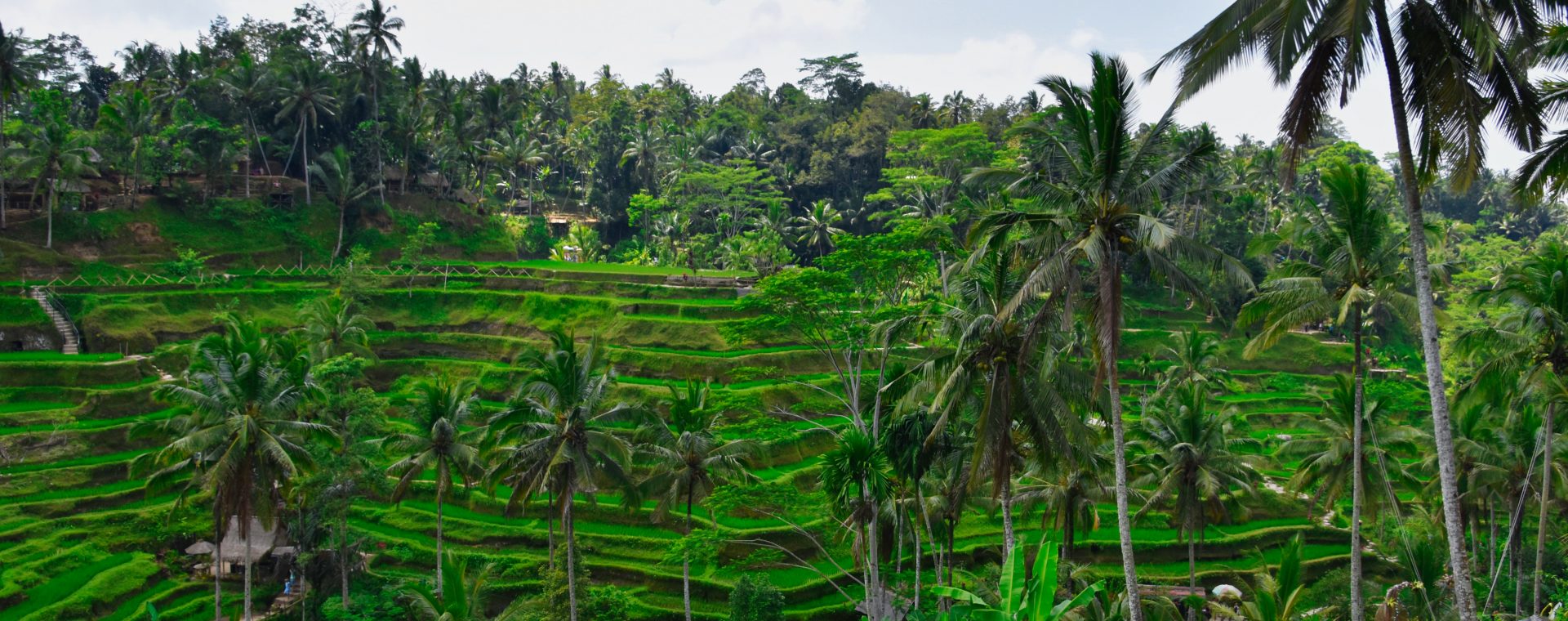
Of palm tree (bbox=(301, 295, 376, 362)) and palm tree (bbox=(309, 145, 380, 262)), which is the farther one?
palm tree (bbox=(309, 145, 380, 262))

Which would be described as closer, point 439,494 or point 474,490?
point 439,494

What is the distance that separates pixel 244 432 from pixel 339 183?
36.3 metres

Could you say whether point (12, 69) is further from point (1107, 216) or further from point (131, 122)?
point (1107, 216)

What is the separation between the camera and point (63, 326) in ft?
134

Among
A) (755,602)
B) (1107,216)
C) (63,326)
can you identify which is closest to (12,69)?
(63,326)

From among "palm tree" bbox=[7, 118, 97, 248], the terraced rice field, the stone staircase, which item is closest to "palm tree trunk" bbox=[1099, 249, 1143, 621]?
the terraced rice field

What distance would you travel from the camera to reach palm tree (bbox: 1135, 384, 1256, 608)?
29.4m

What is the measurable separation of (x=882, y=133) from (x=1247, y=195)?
2494 centimetres

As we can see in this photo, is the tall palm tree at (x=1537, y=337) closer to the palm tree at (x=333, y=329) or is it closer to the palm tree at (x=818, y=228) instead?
the palm tree at (x=333, y=329)

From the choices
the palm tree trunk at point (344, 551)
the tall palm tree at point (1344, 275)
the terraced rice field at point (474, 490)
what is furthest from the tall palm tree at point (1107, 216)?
the palm tree trunk at point (344, 551)

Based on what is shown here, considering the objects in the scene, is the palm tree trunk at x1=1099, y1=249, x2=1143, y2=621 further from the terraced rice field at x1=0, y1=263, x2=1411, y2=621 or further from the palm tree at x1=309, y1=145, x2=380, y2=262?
the palm tree at x1=309, y1=145, x2=380, y2=262

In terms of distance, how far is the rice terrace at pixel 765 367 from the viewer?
50.8 feet

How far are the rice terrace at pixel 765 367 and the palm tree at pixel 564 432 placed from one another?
0.41 ft

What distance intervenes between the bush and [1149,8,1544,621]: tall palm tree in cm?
1552
